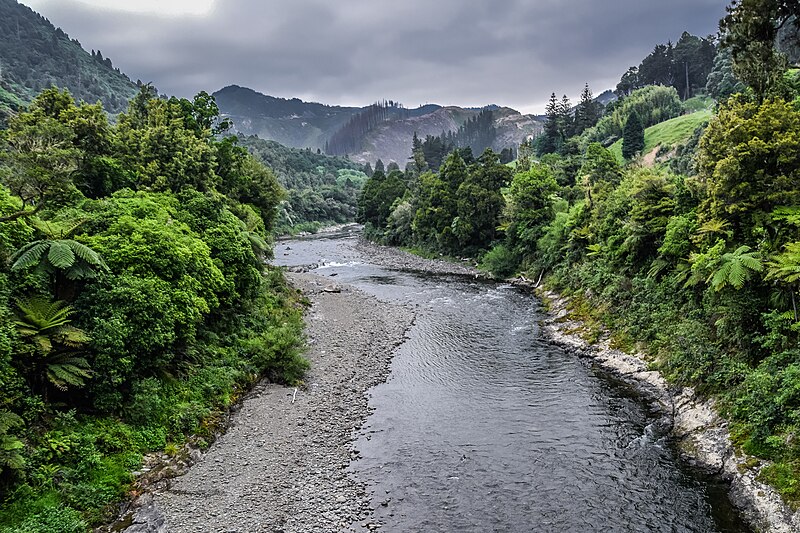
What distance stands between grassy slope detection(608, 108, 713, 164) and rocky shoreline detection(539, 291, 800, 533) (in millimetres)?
46356

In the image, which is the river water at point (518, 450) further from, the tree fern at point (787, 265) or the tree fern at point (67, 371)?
the tree fern at point (67, 371)

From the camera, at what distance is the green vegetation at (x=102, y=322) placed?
12047mm

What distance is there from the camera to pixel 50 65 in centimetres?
16275

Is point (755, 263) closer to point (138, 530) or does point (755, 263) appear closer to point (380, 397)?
point (380, 397)

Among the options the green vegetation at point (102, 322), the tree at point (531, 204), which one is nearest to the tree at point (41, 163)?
the green vegetation at point (102, 322)

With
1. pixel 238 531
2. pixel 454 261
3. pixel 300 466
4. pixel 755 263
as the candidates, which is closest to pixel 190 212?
pixel 300 466

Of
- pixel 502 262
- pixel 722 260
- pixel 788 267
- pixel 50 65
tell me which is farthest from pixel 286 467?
pixel 50 65

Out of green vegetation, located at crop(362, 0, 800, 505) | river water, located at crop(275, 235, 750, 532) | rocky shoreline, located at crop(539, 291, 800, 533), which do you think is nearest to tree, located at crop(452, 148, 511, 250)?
green vegetation, located at crop(362, 0, 800, 505)

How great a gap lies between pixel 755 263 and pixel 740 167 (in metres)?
4.14

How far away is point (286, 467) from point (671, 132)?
237 feet

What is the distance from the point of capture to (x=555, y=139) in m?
90.9

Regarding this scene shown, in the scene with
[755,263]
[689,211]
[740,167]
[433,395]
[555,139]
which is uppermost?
[555,139]

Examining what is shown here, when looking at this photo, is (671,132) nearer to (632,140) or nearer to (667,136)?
(667,136)

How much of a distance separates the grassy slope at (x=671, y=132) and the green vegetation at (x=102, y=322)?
2186 inches
